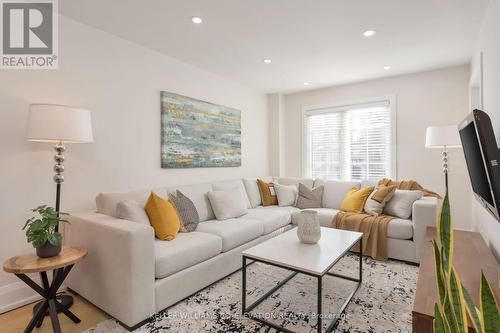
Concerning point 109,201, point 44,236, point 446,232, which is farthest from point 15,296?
point 446,232

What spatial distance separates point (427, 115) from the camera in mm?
3947

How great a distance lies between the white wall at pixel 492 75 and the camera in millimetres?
1918

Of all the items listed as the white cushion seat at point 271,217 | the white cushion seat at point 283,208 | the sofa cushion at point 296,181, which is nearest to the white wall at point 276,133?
the sofa cushion at point 296,181

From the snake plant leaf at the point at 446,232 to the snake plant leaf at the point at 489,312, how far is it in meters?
0.08

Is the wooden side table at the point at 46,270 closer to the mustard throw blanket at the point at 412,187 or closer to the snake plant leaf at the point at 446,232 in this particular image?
the snake plant leaf at the point at 446,232

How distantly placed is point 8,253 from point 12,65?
154 cm

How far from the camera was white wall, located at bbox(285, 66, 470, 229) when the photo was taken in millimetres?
3707

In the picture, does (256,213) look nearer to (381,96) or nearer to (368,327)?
(368,327)

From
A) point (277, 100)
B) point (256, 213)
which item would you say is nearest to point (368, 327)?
point (256, 213)

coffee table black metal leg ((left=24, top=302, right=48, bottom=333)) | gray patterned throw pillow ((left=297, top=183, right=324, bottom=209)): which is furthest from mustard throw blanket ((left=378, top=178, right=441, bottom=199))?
coffee table black metal leg ((left=24, top=302, right=48, bottom=333))

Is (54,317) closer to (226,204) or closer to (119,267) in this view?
(119,267)

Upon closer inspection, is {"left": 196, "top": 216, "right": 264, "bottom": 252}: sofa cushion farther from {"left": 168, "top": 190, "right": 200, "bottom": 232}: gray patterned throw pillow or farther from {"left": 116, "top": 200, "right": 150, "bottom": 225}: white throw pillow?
{"left": 116, "top": 200, "right": 150, "bottom": 225}: white throw pillow

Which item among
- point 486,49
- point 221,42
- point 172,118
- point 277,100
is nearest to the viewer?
point 486,49

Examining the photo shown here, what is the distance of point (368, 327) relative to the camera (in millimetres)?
1804
